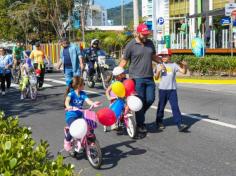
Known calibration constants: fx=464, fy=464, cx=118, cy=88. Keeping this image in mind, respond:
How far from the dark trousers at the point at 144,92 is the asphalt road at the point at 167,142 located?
42cm

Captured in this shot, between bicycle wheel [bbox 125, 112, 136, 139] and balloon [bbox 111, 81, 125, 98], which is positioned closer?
balloon [bbox 111, 81, 125, 98]

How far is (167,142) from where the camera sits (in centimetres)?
805

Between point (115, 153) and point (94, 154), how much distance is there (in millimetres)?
802

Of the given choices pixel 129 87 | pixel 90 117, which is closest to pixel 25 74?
pixel 129 87

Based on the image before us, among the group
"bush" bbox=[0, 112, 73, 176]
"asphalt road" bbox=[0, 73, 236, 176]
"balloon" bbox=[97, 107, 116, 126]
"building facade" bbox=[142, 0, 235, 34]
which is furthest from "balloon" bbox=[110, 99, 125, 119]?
"building facade" bbox=[142, 0, 235, 34]

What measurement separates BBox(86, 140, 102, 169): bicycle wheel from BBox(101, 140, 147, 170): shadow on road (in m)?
0.12

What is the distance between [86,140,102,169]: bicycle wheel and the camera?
21.6ft

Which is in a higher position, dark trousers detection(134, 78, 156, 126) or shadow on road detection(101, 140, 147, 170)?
dark trousers detection(134, 78, 156, 126)

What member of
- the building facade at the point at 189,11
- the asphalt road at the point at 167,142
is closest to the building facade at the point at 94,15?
the building facade at the point at 189,11

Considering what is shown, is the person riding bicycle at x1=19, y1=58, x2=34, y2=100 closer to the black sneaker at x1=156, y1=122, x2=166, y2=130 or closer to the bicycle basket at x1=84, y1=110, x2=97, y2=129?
the black sneaker at x1=156, y1=122, x2=166, y2=130

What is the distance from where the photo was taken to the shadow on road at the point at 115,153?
686cm

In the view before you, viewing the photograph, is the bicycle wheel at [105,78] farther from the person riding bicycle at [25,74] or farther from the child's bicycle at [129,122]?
the child's bicycle at [129,122]

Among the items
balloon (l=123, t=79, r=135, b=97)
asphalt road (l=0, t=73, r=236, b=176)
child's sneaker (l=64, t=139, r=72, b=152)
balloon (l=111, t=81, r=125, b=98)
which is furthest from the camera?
balloon (l=123, t=79, r=135, b=97)

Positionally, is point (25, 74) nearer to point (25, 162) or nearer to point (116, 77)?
point (116, 77)
